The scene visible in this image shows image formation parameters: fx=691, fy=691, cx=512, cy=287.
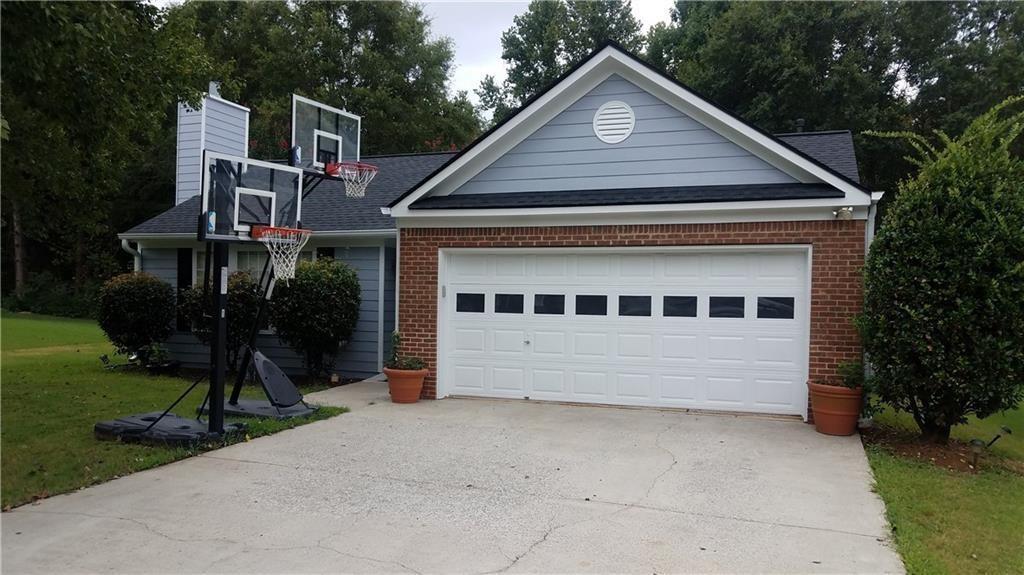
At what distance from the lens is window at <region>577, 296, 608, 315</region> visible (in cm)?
971

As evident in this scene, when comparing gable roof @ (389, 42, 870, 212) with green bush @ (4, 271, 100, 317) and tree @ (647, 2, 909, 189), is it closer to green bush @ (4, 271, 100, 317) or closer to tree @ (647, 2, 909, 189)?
tree @ (647, 2, 909, 189)

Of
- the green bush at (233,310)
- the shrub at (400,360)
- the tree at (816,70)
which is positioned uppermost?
the tree at (816,70)

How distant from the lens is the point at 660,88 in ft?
30.6

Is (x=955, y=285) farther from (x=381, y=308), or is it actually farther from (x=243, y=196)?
(x=381, y=308)

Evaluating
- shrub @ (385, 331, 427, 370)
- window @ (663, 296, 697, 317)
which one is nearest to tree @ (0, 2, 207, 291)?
shrub @ (385, 331, 427, 370)

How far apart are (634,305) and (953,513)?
186 inches

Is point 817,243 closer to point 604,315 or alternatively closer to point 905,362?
point 905,362

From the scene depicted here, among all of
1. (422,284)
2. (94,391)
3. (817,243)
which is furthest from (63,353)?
(817,243)

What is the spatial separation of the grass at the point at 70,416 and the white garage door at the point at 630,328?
245 centimetres

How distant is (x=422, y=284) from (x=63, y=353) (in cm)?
1159

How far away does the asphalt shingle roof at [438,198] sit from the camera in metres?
9.03

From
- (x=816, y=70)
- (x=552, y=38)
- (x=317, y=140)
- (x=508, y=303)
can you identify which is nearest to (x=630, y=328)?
(x=508, y=303)

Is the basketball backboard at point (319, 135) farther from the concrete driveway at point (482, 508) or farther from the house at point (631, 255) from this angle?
the concrete driveway at point (482, 508)

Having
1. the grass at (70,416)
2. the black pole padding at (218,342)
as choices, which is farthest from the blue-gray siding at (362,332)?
the black pole padding at (218,342)
